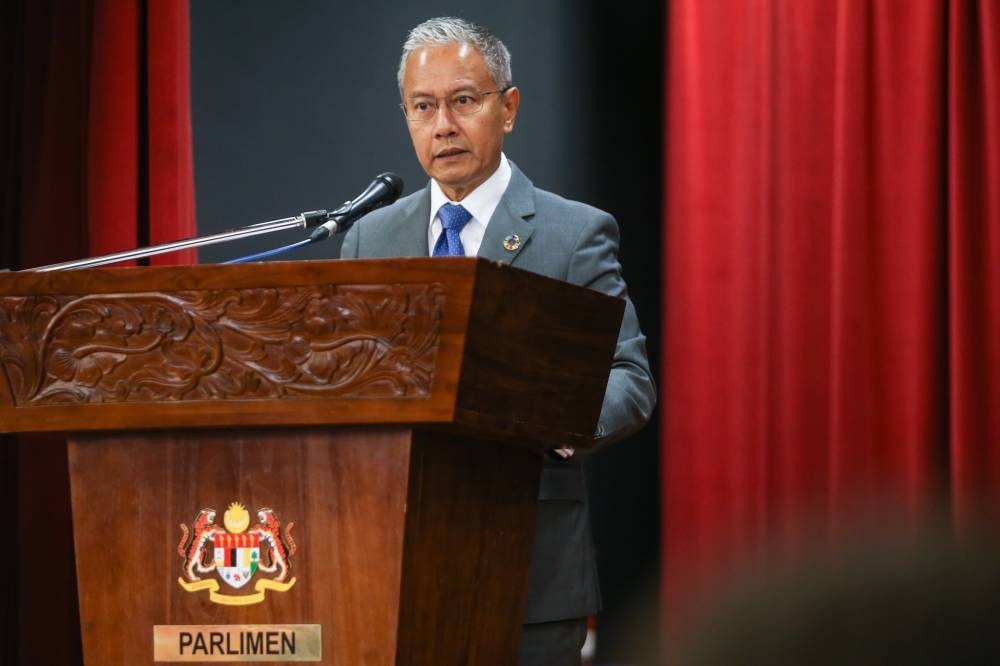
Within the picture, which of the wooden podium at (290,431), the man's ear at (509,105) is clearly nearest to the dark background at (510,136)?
the man's ear at (509,105)

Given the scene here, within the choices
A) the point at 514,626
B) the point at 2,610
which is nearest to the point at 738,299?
the point at 514,626

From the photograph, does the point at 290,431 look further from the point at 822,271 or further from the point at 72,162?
the point at 72,162

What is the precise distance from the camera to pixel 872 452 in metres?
2.69

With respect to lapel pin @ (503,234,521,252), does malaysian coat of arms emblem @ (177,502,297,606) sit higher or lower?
lower

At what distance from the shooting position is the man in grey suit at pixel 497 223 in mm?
1958

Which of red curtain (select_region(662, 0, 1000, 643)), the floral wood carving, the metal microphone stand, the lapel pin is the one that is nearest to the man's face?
the lapel pin

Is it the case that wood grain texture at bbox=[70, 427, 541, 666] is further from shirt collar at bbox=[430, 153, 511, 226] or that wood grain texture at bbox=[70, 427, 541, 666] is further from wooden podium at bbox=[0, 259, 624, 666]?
shirt collar at bbox=[430, 153, 511, 226]

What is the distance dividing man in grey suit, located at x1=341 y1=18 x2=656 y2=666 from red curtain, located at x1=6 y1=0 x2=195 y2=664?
49.3 inches

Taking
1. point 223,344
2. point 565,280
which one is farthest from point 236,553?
point 565,280

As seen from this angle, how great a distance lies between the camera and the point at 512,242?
2061 mm

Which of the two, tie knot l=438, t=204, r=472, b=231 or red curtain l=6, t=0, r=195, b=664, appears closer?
tie knot l=438, t=204, r=472, b=231

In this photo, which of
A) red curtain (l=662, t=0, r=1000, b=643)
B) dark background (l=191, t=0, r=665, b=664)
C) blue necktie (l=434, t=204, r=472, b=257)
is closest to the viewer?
blue necktie (l=434, t=204, r=472, b=257)

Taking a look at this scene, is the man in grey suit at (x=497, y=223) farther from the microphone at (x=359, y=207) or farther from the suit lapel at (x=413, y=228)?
the microphone at (x=359, y=207)

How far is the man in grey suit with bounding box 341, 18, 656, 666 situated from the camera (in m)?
1.96
